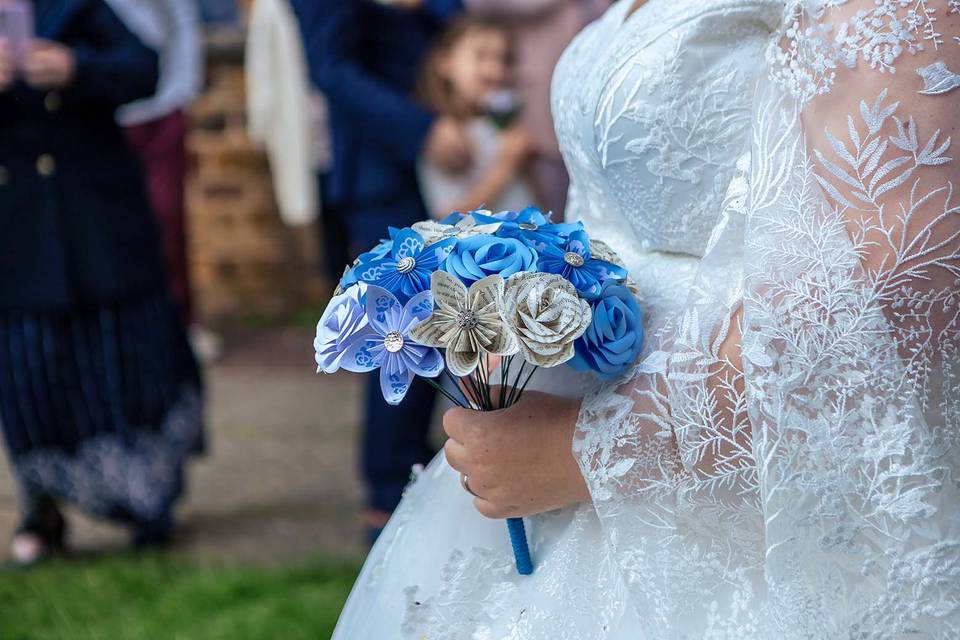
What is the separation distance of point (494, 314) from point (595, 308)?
124 mm

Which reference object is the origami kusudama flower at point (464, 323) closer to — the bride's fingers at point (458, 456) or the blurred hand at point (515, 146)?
the bride's fingers at point (458, 456)

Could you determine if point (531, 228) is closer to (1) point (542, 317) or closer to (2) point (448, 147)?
(1) point (542, 317)

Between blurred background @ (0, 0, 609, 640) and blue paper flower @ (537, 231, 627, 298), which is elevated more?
blue paper flower @ (537, 231, 627, 298)

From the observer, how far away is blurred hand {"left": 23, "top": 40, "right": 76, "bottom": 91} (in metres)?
3.17

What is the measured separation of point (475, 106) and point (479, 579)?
82.7 inches

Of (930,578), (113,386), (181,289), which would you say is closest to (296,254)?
(181,289)

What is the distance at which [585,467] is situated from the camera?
1199 millimetres

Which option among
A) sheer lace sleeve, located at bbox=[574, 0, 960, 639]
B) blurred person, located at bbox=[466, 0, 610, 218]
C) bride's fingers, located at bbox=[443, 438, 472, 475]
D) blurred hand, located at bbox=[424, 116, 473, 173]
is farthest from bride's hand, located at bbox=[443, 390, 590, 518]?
blurred person, located at bbox=[466, 0, 610, 218]

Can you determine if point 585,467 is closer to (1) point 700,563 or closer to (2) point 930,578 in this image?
(1) point 700,563

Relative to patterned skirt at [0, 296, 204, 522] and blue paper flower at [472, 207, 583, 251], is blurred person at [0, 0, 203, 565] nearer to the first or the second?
patterned skirt at [0, 296, 204, 522]

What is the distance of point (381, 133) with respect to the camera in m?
3.16

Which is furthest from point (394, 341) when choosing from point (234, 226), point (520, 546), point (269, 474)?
point (234, 226)

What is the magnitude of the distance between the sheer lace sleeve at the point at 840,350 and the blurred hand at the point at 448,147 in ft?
6.75

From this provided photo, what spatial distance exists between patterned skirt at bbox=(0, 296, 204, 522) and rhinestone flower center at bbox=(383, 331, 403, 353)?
8.14 ft
